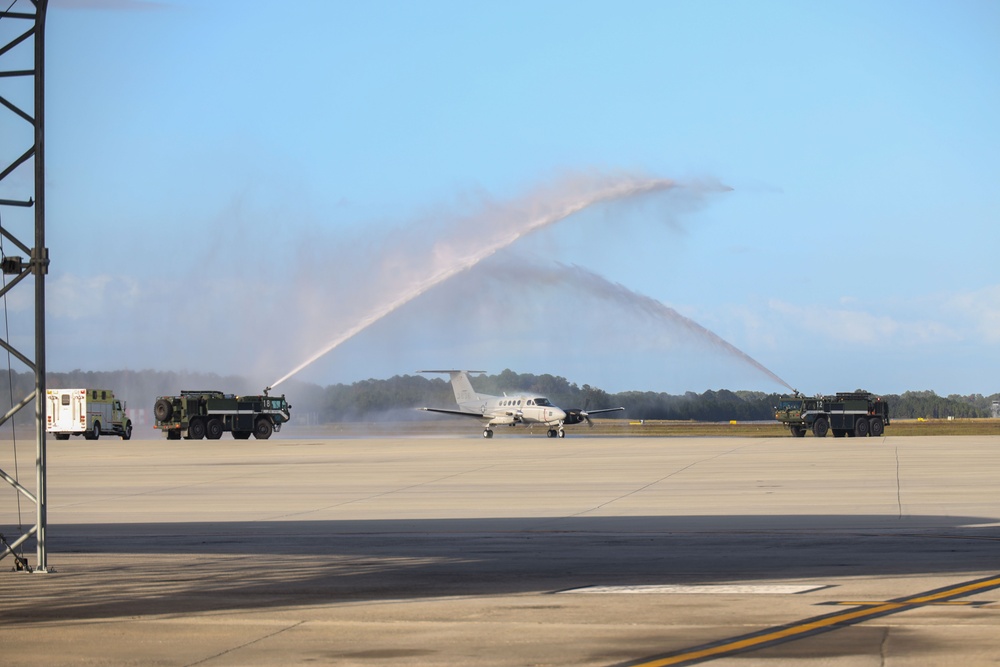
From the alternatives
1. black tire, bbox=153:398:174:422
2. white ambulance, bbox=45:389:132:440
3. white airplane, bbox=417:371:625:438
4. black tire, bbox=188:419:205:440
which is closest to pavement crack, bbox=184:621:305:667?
black tire, bbox=188:419:205:440

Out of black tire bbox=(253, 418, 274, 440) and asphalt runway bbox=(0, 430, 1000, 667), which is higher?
black tire bbox=(253, 418, 274, 440)

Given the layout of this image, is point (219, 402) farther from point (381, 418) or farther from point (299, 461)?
point (381, 418)

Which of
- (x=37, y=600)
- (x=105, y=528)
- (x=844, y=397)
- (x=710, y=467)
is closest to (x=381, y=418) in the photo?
(x=844, y=397)

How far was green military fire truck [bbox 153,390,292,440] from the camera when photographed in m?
65.1

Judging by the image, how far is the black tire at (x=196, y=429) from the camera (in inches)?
2559

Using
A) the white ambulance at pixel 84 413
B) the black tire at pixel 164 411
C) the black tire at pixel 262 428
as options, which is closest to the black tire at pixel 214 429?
the black tire at pixel 262 428

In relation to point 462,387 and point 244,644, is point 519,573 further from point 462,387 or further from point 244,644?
point 462,387

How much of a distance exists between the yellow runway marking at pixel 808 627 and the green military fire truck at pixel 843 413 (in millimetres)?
51346

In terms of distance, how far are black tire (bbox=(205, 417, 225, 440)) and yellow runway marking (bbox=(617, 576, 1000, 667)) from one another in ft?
186

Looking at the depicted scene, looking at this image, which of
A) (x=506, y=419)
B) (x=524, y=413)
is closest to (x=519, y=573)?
(x=524, y=413)

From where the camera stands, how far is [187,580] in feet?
46.7

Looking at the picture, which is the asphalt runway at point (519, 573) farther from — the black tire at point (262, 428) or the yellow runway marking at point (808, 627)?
the black tire at point (262, 428)

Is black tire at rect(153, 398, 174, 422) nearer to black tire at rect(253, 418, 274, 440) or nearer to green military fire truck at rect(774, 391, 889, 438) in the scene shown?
black tire at rect(253, 418, 274, 440)

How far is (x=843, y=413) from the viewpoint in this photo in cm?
6266
